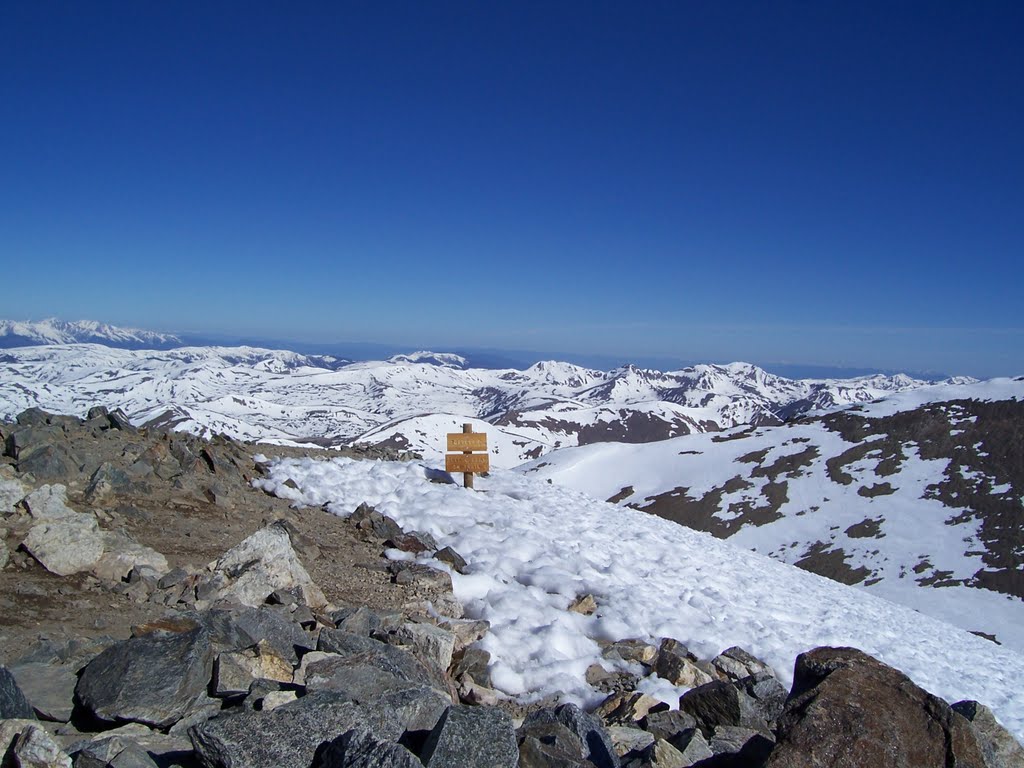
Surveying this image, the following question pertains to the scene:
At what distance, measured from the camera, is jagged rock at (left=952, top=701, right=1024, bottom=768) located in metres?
5.54

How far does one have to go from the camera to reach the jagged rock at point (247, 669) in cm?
604

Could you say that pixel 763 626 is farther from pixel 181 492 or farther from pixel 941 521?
pixel 941 521

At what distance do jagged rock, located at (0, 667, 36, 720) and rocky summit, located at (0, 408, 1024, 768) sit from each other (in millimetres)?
18

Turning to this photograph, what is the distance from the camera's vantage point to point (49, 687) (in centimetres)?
598

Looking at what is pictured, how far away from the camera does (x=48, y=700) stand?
577 cm

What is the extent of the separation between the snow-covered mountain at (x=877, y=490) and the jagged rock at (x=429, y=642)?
179 feet

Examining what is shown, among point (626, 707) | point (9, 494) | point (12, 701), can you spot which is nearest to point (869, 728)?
point (626, 707)

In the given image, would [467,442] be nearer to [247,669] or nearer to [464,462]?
[464,462]

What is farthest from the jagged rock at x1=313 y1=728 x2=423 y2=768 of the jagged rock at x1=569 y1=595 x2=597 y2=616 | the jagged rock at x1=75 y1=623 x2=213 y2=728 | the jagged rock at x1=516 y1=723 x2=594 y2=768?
the jagged rock at x1=569 y1=595 x2=597 y2=616

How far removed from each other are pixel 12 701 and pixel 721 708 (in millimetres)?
7373

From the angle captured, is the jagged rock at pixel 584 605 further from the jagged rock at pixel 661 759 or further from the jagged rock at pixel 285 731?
the jagged rock at pixel 285 731

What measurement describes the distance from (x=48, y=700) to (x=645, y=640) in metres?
8.89

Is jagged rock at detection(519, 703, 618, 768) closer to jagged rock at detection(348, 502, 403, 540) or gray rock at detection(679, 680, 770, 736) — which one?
gray rock at detection(679, 680, 770, 736)

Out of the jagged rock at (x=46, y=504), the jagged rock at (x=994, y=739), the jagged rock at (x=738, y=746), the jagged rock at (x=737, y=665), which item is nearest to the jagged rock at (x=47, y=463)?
the jagged rock at (x=46, y=504)
